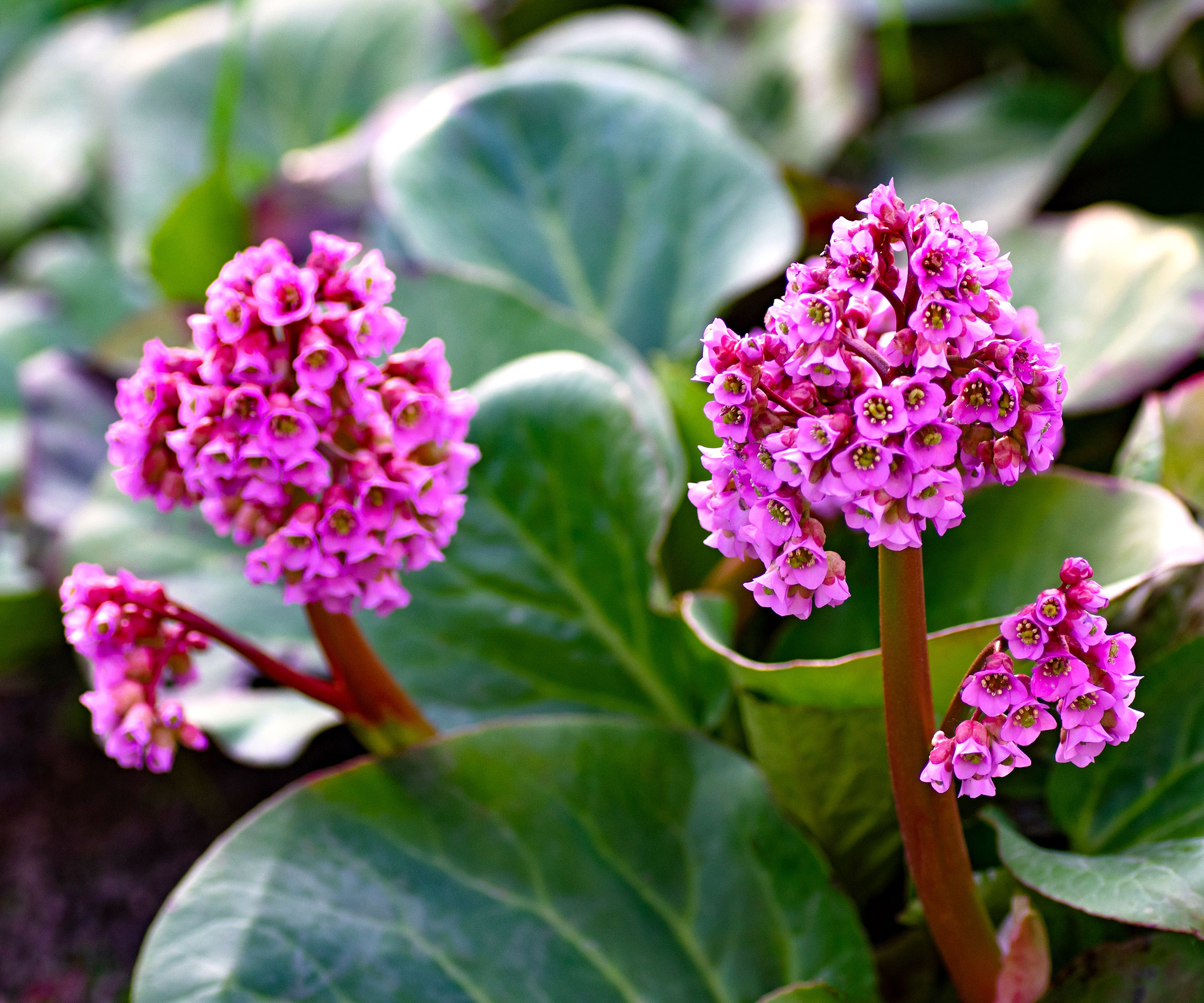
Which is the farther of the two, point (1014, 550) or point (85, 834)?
point (85, 834)

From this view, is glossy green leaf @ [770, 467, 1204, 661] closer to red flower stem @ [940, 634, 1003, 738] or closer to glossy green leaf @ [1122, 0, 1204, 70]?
red flower stem @ [940, 634, 1003, 738]

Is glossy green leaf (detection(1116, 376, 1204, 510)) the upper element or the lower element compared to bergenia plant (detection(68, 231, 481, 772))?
lower

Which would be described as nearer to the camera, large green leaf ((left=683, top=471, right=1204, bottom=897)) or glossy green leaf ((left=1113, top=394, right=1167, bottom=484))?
large green leaf ((left=683, top=471, right=1204, bottom=897))

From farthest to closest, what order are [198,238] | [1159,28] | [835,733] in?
[198,238] → [1159,28] → [835,733]

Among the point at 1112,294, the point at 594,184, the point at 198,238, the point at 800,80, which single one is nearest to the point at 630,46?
the point at 800,80

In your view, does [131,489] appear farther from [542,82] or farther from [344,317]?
[542,82]

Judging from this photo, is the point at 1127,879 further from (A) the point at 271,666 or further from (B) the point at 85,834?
(B) the point at 85,834

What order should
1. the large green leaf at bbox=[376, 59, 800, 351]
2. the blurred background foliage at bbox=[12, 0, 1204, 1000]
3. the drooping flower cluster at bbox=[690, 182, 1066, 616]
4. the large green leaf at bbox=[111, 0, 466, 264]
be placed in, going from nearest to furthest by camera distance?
the drooping flower cluster at bbox=[690, 182, 1066, 616], the blurred background foliage at bbox=[12, 0, 1204, 1000], the large green leaf at bbox=[376, 59, 800, 351], the large green leaf at bbox=[111, 0, 466, 264]

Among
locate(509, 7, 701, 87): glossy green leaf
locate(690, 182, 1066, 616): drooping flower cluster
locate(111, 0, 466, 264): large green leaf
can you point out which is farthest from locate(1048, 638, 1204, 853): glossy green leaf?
locate(111, 0, 466, 264): large green leaf
